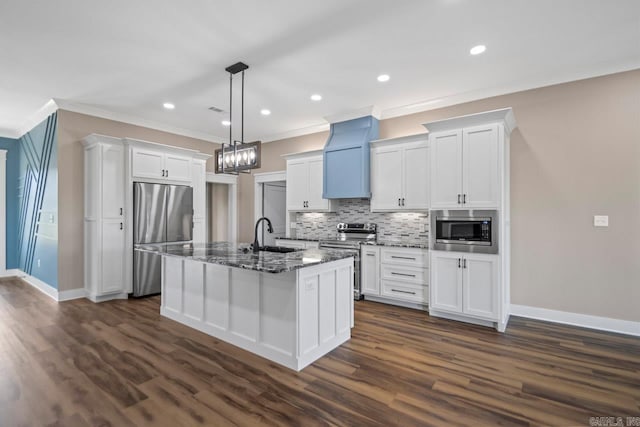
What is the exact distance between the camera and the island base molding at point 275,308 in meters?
2.66

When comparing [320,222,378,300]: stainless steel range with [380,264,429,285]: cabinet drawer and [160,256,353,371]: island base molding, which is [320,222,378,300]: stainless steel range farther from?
[160,256,353,371]: island base molding

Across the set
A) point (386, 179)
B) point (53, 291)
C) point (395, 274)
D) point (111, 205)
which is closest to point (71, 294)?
point (53, 291)

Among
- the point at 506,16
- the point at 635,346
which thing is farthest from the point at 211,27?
the point at 635,346

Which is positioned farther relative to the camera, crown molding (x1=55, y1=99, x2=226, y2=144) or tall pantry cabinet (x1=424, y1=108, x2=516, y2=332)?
crown molding (x1=55, y1=99, x2=226, y2=144)

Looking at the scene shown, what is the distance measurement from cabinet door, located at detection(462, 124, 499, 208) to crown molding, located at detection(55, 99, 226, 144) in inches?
199

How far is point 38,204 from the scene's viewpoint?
17.8 ft

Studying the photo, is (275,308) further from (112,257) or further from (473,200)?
(112,257)

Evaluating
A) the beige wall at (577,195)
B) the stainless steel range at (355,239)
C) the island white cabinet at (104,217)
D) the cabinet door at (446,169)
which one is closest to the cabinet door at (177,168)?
the island white cabinet at (104,217)

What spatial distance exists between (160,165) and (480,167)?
15.7 ft

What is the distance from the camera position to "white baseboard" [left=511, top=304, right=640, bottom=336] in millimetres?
3379

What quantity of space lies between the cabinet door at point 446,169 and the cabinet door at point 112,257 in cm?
466

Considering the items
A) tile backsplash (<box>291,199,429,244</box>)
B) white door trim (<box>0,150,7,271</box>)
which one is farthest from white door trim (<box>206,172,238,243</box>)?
white door trim (<box>0,150,7,271</box>)

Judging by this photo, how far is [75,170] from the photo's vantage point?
4.82 m

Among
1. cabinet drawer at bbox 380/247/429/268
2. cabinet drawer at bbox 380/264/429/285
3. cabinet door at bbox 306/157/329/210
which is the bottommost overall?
cabinet drawer at bbox 380/264/429/285
